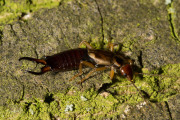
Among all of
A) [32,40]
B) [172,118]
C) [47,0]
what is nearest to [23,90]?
[32,40]

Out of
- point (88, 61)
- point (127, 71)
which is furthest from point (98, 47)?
point (127, 71)

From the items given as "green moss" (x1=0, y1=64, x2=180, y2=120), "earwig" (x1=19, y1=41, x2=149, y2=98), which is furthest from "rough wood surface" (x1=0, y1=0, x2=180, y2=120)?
"earwig" (x1=19, y1=41, x2=149, y2=98)

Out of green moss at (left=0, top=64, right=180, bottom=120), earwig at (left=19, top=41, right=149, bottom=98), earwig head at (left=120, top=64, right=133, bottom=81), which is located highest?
earwig at (left=19, top=41, right=149, bottom=98)

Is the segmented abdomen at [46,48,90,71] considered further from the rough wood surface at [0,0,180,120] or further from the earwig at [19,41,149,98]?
the rough wood surface at [0,0,180,120]

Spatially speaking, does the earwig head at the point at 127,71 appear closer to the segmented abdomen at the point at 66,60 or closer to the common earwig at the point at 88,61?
the common earwig at the point at 88,61

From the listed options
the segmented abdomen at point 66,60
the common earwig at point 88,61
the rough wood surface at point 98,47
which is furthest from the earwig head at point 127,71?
the segmented abdomen at point 66,60

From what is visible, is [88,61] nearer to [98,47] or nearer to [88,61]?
[88,61]

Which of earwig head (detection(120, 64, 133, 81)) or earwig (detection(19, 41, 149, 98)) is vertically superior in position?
earwig (detection(19, 41, 149, 98))
